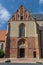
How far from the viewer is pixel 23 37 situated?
2384 inches

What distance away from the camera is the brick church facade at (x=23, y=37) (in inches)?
2335

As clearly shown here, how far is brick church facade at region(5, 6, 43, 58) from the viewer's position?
195 ft

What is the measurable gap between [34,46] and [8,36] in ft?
27.7

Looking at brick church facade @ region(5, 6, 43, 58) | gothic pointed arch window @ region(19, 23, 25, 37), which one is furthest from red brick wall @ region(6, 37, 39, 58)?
gothic pointed arch window @ region(19, 23, 25, 37)

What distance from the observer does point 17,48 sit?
6009 cm

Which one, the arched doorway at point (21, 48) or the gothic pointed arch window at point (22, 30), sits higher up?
the gothic pointed arch window at point (22, 30)

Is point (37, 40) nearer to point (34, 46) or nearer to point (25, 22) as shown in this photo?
point (34, 46)

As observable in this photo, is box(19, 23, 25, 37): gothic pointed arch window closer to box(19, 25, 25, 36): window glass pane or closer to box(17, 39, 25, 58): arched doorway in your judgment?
box(19, 25, 25, 36): window glass pane

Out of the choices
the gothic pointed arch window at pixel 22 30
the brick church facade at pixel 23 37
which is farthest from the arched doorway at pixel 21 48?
the gothic pointed arch window at pixel 22 30

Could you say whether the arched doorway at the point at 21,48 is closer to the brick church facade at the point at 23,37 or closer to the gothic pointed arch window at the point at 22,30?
the brick church facade at the point at 23,37

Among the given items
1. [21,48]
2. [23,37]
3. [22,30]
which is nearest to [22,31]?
[22,30]

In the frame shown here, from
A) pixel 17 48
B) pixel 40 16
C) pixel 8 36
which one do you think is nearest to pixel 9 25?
pixel 8 36

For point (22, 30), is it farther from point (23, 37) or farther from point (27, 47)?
point (27, 47)

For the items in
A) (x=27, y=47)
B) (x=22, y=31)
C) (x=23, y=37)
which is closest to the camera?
(x=27, y=47)
